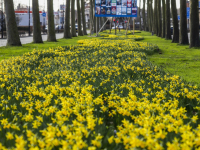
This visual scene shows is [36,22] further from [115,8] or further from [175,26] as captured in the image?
[115,8]

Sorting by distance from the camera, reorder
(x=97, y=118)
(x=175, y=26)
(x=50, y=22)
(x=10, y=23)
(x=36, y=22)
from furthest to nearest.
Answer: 1. (x=50, y=22)
2. (x=175, y=26)
3. (x=36, y=22)
4. (x=10, y=23)
5. (x=97, y=118)

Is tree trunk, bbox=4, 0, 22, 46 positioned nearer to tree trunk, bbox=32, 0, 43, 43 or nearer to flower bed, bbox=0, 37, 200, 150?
tree trunk, bbox=32, 0, 43, 43

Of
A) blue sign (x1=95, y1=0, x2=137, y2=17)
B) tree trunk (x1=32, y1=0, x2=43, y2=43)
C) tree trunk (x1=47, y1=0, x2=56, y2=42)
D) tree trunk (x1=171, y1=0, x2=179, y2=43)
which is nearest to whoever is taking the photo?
tree trunk (x1=32, y1=0, x2=43, y2=43)

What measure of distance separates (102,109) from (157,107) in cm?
84

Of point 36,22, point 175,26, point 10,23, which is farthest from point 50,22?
point 175,26

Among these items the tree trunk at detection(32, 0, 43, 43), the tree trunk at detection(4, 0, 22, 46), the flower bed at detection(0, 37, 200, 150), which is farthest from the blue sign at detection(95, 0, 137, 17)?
the flower bed at detection(0, 37, 200, 150)

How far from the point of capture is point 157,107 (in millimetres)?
4203

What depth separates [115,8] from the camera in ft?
104

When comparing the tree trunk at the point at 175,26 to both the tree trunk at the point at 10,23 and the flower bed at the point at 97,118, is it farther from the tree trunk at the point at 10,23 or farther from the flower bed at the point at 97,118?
the flower bed at the point at 97,118

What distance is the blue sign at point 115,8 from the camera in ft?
102

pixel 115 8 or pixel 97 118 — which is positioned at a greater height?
pixel 115 8

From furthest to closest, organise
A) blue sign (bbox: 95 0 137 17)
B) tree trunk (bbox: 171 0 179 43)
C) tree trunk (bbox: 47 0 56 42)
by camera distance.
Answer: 1. blue sign (bbox: 95 0 137 17)
2. tree trunk (bbox: 47 0 56 42)
3. tree trunk (bbox: 171 0 179 43)

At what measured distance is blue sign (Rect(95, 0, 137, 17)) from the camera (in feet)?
102

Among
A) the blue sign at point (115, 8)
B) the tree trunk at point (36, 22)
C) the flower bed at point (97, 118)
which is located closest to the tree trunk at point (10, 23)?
the tree trunk at point (36, 22)
